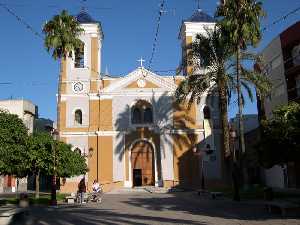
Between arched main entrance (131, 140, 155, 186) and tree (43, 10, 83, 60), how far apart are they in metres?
16.1

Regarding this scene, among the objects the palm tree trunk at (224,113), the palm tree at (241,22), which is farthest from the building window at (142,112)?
the palm tree at (241,22)

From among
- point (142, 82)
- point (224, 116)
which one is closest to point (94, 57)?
point (142, 82)

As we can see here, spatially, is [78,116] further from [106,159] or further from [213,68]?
[213,68]

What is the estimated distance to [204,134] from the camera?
46906mm

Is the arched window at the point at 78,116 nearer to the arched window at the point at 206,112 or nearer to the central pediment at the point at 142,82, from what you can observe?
the central pediment at the point at 142,82

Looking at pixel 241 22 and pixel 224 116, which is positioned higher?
pixel 241 22

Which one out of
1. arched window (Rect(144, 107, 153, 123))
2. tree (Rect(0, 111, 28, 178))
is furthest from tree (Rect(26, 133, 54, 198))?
arched window (Rect(144, 107, 153, 123))

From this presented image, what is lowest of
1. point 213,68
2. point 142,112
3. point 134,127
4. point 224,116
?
point 224,116

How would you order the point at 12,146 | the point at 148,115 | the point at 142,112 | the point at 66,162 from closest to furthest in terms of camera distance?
1. the point at 12,146
2. the point at 66,162
3. the point at 142,112
4. the point at 148,115

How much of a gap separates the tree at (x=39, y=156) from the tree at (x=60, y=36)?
628 cm

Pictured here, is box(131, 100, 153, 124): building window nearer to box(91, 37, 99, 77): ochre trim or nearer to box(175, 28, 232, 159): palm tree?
box(91, 37, 99, 77): ochre trim

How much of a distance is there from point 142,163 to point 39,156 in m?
16.3

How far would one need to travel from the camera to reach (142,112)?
160 ft

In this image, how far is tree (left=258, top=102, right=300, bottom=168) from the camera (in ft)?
69.3
